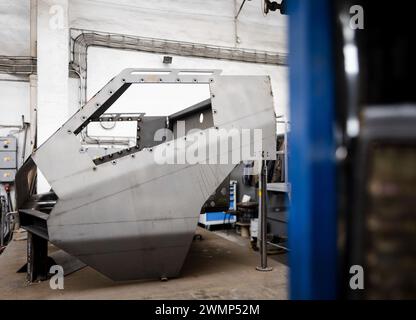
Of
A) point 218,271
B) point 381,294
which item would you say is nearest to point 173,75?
point 218,271

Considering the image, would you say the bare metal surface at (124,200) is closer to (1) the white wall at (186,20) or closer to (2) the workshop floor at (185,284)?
(2) the workshop floor at (185,284)

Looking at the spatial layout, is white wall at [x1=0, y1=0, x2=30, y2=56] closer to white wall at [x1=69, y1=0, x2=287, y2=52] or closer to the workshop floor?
white wall at [x1=69, y1=0, x2=287, y2=52]

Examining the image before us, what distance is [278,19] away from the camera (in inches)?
324

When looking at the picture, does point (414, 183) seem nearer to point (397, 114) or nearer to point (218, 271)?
point (397, 114)

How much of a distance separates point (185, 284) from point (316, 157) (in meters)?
1.91

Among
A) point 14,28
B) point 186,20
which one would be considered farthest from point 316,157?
point 14,28

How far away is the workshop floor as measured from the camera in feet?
7.22

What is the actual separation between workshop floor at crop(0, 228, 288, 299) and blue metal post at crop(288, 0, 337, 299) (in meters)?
1.50

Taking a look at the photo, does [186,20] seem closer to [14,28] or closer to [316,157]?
[14,28]

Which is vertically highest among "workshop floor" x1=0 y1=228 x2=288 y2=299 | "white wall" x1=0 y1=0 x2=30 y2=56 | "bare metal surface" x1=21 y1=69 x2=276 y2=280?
"white wall" x1=0 y1=0 x2=30 y2=56

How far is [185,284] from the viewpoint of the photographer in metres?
2.39

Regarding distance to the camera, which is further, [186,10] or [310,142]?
[186,10]

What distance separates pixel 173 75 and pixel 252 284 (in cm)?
179

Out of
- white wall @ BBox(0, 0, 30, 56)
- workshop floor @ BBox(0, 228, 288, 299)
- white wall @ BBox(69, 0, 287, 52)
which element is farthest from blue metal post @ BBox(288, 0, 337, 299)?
white wall @ BBox(0, 0, 30, 56)
